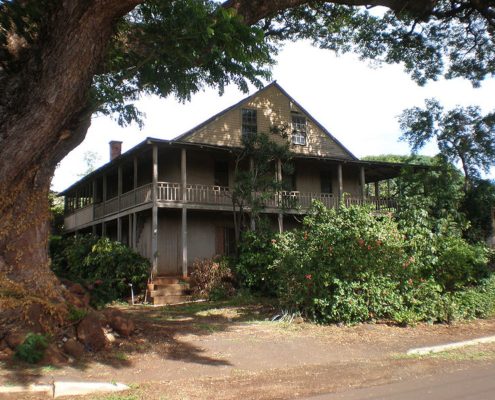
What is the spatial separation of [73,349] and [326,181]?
66.6 ft

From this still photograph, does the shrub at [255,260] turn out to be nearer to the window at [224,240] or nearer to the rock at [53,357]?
the window at [224,240]

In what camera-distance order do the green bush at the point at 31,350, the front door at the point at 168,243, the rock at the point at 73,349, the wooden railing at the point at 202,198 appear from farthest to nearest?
the front door at the point at 168,243 < the wooden railing at the point at 202,198 < the rock at the point at 73,349 < the green bush at the point at 31,350

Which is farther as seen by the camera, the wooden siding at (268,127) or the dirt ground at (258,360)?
the wooden siding at (268,127)

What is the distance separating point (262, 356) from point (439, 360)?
2909mm

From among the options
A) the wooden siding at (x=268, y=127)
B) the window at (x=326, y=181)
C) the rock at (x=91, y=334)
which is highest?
the wooden siding at (x=268, y=127)

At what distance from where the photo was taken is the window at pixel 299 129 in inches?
984

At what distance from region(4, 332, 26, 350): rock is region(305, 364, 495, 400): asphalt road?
166 inches

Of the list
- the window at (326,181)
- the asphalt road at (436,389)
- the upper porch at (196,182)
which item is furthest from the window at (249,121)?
the asphalt road at (436,389)

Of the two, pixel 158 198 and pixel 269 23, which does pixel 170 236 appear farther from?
pixel 269 23

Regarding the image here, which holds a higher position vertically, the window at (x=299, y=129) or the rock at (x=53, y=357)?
the window at (x=299, y=129)

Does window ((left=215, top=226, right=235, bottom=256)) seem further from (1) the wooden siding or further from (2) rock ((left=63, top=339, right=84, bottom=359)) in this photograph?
(2) rock ((left=63, top=339, right=84, bottom=359))

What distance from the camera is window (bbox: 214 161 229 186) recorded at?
76.7 ft

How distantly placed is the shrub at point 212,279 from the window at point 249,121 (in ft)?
23.8

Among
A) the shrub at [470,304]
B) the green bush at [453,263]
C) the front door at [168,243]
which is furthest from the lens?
the front door at [168,243]
